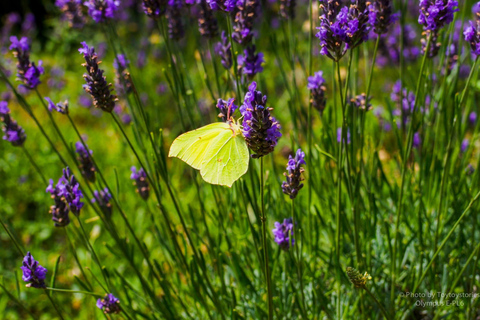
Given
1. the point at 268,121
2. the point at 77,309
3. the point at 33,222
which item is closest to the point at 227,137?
the point at 268,121

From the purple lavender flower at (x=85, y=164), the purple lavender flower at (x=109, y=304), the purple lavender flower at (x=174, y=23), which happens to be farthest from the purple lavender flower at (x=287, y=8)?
the purple lavender flower at (x=109, y=304)

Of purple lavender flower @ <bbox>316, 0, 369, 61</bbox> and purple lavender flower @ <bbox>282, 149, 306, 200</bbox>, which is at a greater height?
purple lavender flower @ <bbox>316, 0, 369, 61</bbox>

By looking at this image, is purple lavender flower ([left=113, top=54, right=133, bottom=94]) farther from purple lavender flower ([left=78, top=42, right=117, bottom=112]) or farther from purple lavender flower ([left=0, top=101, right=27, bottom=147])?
purple lavender flower ([left=0, top=101, right=27, bottom=147])

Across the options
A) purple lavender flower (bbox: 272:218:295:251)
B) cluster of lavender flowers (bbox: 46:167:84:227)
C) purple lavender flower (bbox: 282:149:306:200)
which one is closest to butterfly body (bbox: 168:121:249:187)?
purple lavender flower (bbox: 282:149:306:200)

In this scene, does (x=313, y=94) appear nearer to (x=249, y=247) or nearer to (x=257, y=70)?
(x=257, y=70)

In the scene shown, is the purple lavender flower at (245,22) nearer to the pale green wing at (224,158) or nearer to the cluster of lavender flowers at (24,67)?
the pale green wing at (224,158)

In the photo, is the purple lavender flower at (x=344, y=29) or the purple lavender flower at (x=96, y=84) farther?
the purple lavender flower at (x=96, y=84)
